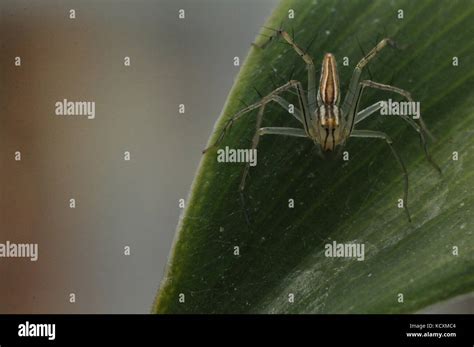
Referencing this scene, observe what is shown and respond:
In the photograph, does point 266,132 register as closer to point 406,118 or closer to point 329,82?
point 329,82

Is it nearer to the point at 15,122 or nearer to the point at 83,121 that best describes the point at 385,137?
the point at 83,121

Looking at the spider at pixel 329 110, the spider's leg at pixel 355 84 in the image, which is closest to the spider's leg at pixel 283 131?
the spider at pixel 329 110

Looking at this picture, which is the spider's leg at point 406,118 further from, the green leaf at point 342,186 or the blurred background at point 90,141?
the blurred background at point 90,141

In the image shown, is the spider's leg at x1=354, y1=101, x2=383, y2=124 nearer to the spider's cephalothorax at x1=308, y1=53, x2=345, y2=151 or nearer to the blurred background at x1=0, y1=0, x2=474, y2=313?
the spider's cephalothorax at x1=308, y1=53, x2=345, y2=151

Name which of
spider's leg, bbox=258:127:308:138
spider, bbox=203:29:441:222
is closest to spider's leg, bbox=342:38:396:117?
spider, bbox=203:29:441:222
